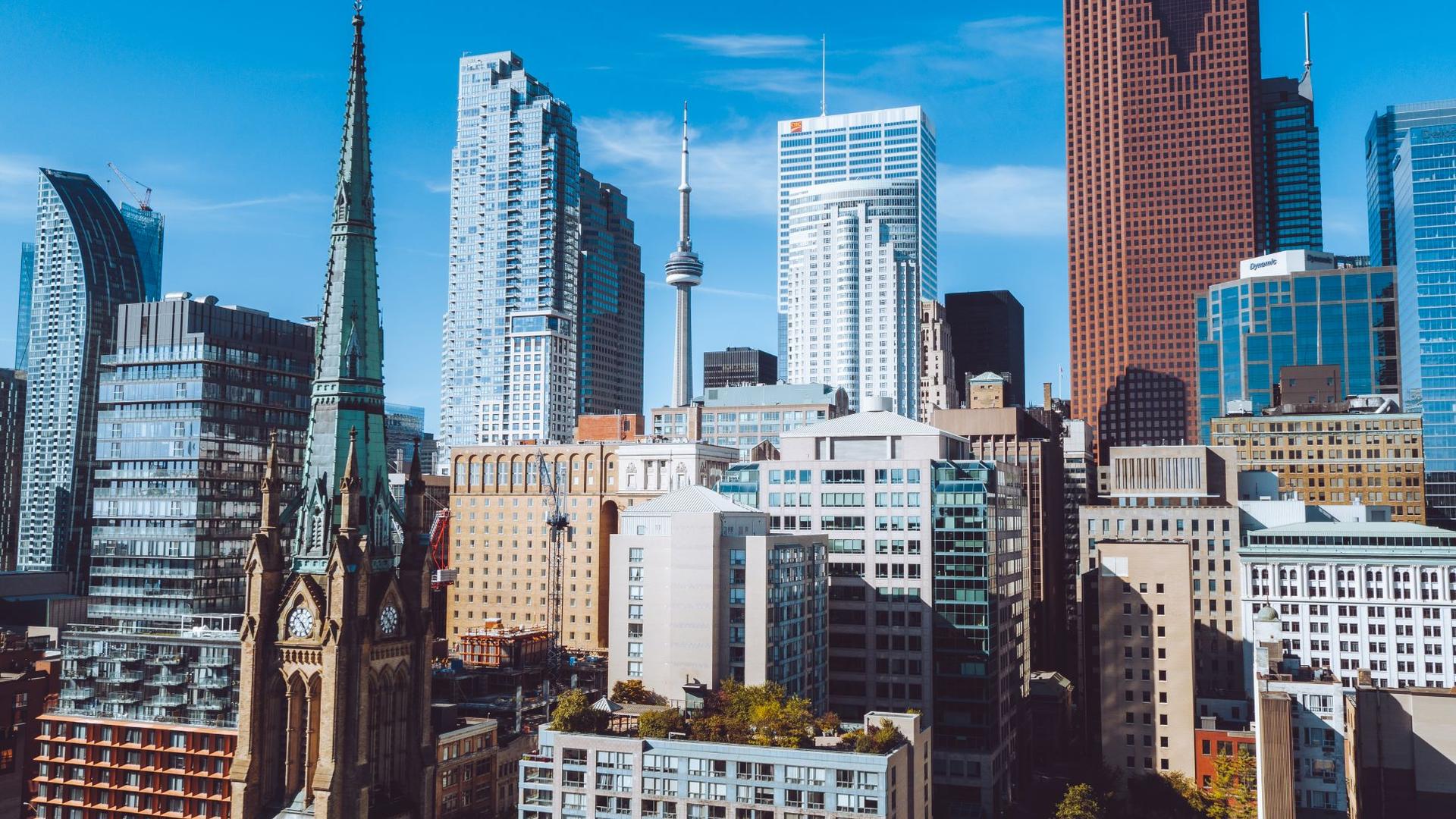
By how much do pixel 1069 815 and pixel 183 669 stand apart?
96.2 meters

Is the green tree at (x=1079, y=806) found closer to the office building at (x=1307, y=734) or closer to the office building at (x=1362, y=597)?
the office building at (x=1307, y=734)

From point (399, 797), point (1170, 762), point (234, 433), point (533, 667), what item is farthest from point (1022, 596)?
point (399, 797)

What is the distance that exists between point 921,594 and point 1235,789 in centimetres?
4544

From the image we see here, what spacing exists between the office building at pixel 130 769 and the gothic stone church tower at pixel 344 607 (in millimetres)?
63391

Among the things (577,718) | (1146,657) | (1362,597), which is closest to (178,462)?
(577,718)

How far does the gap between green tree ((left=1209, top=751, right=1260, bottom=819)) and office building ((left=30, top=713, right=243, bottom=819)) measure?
113650 millimetres

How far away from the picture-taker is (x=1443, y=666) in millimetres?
179000

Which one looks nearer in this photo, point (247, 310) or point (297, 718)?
point (297, 718)

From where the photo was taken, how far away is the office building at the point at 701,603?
425ft

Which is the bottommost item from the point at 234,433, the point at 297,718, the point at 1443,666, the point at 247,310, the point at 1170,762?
the point at 1170,762

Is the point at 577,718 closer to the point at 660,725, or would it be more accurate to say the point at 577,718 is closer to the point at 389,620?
the point at 660,725

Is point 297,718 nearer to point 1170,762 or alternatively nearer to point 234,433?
point 234,433

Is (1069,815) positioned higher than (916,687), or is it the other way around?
(916,687)

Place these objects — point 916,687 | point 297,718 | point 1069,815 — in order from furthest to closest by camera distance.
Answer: point 916,687 < point 1069,815 < point 297,718
